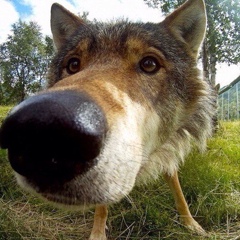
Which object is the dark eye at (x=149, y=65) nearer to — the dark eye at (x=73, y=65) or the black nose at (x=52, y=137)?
the dark eye at (x=73, y=65)

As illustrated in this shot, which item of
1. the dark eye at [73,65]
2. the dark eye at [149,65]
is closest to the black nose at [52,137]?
the dark eye at [149,65]

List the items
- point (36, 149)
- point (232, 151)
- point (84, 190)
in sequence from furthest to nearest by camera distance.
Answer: point (232, 151) < point (84, 190) < point (36, 149)

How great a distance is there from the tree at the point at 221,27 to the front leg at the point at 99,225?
10107 mm

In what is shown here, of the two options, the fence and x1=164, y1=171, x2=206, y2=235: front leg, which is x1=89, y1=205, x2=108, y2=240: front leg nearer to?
x1=164, y1=171, x2=206, y2=235: front leg

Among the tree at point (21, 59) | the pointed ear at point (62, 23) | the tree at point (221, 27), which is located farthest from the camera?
the tree at point (21, 59)

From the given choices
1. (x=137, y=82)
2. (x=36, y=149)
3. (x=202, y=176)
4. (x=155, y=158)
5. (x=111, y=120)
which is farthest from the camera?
(x=202, y=176)

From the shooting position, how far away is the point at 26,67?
159ft

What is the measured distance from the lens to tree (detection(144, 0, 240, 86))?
42.9 feet

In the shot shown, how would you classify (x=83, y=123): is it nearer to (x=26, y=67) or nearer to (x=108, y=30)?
(x=108, y=30)

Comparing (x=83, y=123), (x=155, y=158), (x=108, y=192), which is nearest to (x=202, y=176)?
(x=155, y=158)

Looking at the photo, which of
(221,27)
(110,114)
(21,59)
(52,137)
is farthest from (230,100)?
(21,59)

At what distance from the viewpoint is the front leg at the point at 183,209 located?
12.5 feet

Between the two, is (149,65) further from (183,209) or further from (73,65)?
(183,209)

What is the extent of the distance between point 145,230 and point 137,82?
201 centimetres
